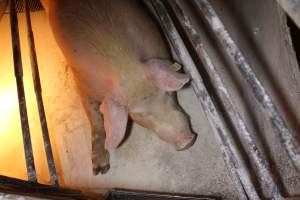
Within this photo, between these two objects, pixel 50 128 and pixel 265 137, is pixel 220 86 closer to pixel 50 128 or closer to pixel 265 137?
pixel 265 137

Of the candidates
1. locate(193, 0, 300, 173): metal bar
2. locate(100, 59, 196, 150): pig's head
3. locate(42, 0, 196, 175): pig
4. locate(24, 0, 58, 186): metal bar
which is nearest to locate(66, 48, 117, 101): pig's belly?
locate(42, 0, 196, 175): pig

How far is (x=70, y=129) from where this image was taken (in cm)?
286

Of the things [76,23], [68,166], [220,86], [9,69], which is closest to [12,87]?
[9,69]

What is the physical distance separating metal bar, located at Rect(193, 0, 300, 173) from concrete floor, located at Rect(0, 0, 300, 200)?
11.7 inches

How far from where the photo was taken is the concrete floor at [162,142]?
2.04 metres

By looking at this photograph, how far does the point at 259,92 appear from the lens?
147 cm

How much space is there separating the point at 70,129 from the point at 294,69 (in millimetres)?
1696

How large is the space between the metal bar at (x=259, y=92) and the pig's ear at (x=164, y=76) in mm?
428

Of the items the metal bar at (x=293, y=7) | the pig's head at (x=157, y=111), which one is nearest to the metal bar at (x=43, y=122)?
the pig's head at (x=157, y=111)

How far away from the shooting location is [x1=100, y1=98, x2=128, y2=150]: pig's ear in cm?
206

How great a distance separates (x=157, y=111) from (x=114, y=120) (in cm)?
25

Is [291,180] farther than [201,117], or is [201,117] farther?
[201,117]

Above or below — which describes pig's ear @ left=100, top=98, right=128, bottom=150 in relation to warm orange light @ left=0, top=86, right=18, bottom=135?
below

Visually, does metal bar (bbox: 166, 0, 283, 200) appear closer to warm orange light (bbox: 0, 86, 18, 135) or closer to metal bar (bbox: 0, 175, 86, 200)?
metal bar (bbox: 0, 175, 86, 200)
